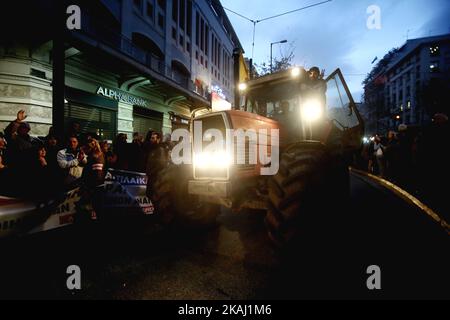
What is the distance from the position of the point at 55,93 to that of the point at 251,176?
5.39 meters

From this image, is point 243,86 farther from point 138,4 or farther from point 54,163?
point 138,4

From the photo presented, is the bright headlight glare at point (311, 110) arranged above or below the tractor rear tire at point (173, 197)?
above

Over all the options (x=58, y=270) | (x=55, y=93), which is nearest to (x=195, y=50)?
(x=55, y=93)

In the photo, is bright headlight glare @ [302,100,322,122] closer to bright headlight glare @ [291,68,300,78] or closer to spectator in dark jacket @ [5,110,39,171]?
bright headlight glare @ [291,68,300,78]

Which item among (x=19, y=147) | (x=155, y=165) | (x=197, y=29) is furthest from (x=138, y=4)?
(x=155, y=165)

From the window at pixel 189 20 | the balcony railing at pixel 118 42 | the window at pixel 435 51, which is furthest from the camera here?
the window at pixel 435 51

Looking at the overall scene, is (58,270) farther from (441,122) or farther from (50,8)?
(50,8)

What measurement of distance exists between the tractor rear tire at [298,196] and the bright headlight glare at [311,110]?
4.73ft

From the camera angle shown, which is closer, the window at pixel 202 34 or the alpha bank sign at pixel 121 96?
the alpha bank sign at pixel 121 96

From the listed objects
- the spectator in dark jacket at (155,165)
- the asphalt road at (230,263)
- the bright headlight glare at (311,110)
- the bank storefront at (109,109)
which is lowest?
the asphalt road at (230,263)

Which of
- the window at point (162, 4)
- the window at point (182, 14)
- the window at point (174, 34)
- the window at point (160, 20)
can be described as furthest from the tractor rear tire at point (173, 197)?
the window at point (182, 14)

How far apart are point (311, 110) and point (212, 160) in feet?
6.94

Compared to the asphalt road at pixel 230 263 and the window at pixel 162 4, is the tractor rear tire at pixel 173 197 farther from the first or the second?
the window at pixel 162 4

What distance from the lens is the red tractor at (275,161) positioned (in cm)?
263
